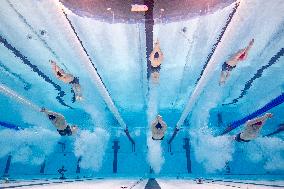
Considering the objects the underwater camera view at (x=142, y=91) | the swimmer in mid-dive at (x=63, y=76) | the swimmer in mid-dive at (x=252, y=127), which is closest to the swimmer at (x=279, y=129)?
the underwater camera view at (x=142, y=91)

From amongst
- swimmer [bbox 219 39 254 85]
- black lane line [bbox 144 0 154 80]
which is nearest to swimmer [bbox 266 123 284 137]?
swimmer [bbox 219 39 254 85]

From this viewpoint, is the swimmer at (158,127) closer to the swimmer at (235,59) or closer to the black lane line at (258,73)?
the swimmer at (235,59)

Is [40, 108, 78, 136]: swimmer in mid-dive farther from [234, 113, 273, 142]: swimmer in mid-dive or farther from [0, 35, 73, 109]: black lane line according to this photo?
[234, 113, 273, 142]: swimmer in mid-dive

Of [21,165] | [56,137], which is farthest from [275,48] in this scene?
[21,165]

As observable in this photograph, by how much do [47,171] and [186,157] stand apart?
14.8ft

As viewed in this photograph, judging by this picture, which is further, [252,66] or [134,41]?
[252,66]

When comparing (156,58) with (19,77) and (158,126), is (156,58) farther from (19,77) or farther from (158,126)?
(19,77)

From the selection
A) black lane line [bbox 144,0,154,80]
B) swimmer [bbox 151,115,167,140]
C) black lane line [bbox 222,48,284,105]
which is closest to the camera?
black lane line [bbox 144,0,154,80]

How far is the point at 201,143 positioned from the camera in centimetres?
842

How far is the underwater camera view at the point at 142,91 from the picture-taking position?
379cm

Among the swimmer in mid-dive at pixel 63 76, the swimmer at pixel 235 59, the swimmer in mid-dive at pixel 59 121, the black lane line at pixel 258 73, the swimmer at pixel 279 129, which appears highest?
the black lane line at pixel 258 73

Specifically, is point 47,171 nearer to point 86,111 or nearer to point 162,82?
point 86,111

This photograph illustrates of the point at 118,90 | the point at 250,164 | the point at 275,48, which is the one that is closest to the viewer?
the point at 275,48

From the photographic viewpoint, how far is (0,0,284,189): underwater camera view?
3791 millimetres
